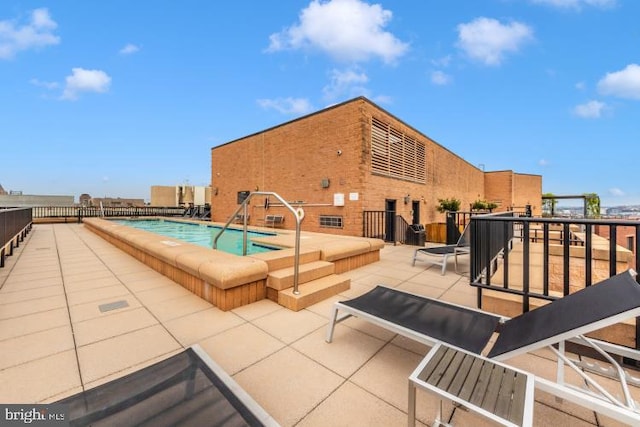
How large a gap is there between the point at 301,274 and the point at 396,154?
789 cm

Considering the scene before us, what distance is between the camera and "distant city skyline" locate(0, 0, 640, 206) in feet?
28.7

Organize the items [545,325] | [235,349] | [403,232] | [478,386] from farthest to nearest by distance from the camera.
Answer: [403,232], [235,349], [545,325], [478,386]

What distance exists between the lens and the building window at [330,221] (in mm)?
8672

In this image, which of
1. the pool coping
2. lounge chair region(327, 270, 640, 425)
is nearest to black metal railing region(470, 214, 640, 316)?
lounge chair region(327, 270, 640, 425)

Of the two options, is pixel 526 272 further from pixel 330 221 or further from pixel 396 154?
pixel 396 154

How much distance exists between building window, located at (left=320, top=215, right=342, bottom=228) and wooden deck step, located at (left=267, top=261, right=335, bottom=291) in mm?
4767

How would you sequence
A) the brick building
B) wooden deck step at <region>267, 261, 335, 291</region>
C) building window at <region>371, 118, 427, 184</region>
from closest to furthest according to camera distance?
1. wooden deck step at <region>267, 261, 335, 291</region>
2. the brick building
3. building window at <region>371, 118, 427, 184</region>

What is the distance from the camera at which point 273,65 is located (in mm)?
13125

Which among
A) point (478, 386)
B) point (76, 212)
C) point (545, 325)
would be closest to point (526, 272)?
point (545, 325)

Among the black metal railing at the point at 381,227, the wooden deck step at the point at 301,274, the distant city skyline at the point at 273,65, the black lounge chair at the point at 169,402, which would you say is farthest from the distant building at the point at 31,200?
the black lounge chair at the point at 169,402

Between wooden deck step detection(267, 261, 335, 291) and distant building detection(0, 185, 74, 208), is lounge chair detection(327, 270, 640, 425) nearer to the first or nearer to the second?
wooden deck step detection(267, 261, 335, 291)

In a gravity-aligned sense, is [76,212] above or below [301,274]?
above

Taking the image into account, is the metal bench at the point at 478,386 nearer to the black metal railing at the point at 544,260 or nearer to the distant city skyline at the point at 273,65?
the black metal railing at the point at 544,260

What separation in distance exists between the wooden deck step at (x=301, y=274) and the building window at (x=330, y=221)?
4.77 meters
